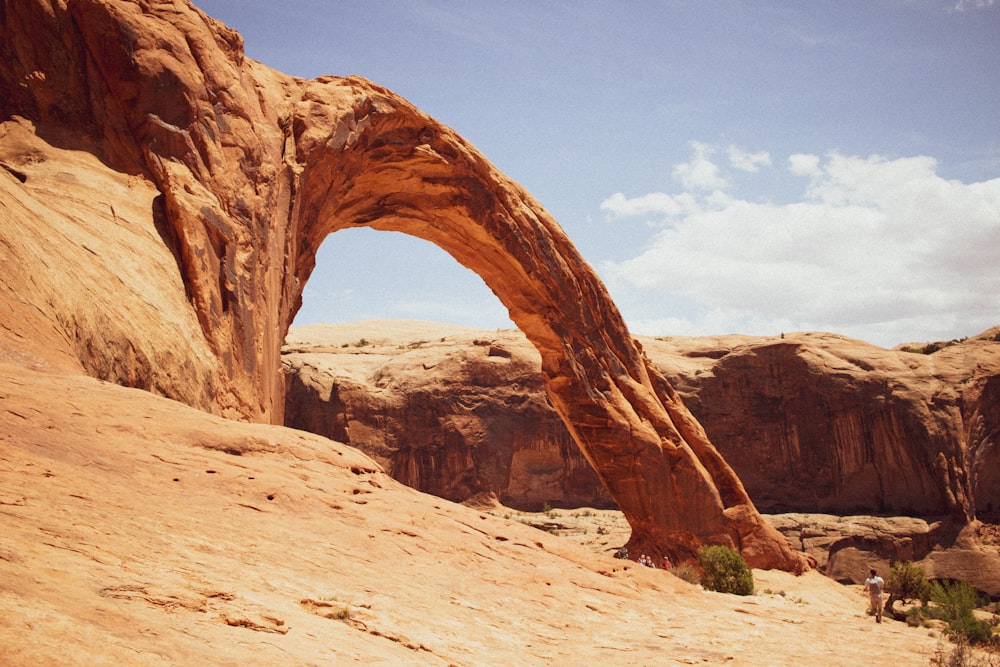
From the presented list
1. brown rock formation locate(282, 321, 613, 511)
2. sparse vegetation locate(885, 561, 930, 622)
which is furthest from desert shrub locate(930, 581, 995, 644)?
brown rock formation locate(282, 321, 613, 511)

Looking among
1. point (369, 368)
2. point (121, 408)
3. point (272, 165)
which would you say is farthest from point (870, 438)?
point (121, 408)

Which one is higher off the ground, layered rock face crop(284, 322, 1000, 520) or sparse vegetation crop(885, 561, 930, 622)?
layered rock face crop(284, 322, 1000, 520)

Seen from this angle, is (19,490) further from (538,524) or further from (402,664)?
(538,524)

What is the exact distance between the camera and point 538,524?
28.2 m

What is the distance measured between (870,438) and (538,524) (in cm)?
1350

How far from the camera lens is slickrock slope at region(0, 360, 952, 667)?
3574 millimetres

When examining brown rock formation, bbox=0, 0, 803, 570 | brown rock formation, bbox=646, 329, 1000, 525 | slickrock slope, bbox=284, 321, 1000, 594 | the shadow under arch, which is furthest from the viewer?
brown rock formation, bbox=646, 329, 1000, 525

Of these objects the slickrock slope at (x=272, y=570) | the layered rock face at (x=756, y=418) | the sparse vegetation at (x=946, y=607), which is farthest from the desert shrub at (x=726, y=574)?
the layered rock face at (x=756, y=418)

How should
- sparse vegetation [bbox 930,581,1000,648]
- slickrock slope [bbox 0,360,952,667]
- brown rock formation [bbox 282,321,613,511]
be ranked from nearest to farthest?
1. slickrock slope [bbox 0,360,952,667]
2. sparse vegetation [bbox 930,581,1000,648]
3. brown rock formation [bbox 282,321,613,511]

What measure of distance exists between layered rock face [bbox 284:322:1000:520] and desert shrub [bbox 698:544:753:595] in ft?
50.3

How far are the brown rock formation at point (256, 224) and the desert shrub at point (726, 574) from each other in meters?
3.25

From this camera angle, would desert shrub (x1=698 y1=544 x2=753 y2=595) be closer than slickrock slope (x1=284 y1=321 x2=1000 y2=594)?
Yes

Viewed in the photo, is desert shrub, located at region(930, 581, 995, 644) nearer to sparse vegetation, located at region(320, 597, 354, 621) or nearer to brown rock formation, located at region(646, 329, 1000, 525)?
sparse vegetation, located at region(320, 597, 354, 621)

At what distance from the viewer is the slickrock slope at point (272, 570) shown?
3574mm
